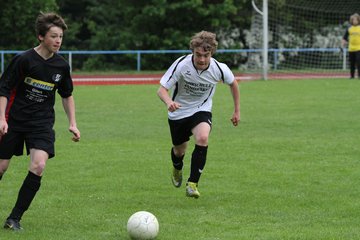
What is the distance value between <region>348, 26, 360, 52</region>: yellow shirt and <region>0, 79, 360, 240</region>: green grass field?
8200 mm

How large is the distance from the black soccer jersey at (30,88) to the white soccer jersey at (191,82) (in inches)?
62.8

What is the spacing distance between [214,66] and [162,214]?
169cm

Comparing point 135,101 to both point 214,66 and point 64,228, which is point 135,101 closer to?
point 214,66

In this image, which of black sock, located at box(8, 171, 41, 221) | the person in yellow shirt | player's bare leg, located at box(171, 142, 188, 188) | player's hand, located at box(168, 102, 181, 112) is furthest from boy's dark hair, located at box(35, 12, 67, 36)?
the person in yellow shirt

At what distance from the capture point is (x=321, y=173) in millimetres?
8492

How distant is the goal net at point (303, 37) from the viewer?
2864 cm

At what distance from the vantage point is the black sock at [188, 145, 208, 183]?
715 cm

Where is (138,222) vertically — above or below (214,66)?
below

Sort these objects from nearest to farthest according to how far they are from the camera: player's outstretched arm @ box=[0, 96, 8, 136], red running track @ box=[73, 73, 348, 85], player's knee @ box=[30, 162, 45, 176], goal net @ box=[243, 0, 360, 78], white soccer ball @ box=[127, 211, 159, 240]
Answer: white soccer ball @ box=[127, 211, 159, 240], player's outstretched arm @ box=[0, 96, 8, 136], player's knee @ box=[30, 162, 45, 176], red running track @ box=[73, 73, 348, 85], goal net @ box=[243, 0, 360, 78]

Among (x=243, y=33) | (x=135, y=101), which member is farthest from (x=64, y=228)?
(x=243, y=33)

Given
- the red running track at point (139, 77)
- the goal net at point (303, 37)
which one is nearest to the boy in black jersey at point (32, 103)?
the red running track at point (139, 77)

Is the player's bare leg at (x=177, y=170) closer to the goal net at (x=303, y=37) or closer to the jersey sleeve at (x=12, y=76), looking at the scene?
the jersey sleeve at (x=12, y=76)

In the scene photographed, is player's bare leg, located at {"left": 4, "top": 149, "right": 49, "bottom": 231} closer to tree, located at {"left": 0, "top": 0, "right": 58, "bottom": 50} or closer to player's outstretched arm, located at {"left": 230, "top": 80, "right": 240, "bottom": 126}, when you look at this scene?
player's outstretched arm, located at {"left": 230, "top": 80, "right": 240, "bottom": 126}

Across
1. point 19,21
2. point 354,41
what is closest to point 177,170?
point 354,41
